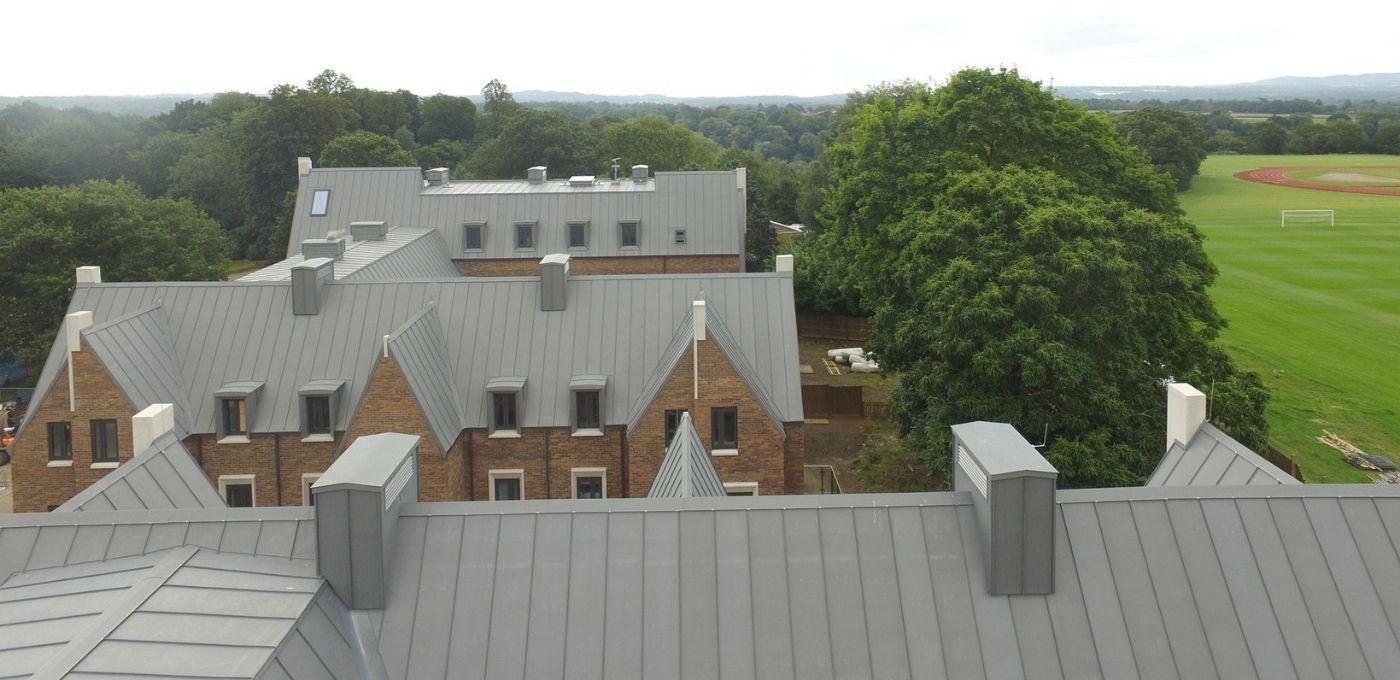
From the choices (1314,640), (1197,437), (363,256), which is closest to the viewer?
(1314,640)

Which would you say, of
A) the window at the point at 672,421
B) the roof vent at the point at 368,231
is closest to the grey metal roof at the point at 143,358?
the window at the point at 672,421

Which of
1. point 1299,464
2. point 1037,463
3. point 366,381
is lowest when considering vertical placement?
point 1299,464

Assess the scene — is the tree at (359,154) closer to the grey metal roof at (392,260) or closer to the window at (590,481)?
the grey metal roof at (392,260)

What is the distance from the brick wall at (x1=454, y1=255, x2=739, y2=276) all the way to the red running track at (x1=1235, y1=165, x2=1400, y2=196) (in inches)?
3205

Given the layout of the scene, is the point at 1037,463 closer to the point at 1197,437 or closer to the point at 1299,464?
the point at 1197,437

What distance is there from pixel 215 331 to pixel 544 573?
23.9 metres

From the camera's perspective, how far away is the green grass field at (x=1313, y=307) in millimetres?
45125

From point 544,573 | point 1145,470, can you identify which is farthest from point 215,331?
point 1145,470

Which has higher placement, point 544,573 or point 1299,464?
point 544,573

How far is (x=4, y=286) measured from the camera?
50688 millimetres

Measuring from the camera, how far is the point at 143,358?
104 feet

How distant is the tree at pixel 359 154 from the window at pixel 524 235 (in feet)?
108

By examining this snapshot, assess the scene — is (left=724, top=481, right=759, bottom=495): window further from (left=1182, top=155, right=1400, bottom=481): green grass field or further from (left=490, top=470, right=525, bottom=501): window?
(left=1182, top=155, right=1400, bottom=481): green grass field

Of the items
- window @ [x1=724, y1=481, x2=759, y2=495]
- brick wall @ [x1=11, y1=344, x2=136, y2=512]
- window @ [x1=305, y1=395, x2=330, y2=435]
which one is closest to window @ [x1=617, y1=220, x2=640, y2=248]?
window @ [x1=305, y1=395, x2=330, y2=435]
